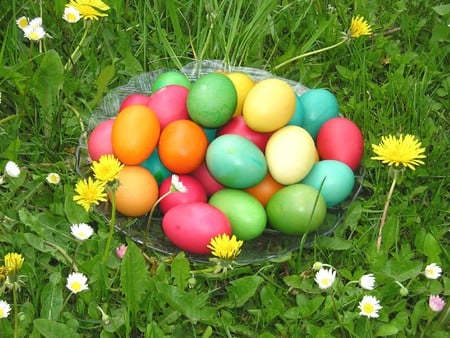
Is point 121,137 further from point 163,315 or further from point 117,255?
point 163,315

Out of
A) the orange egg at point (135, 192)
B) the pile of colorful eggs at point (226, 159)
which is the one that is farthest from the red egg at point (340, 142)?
the orange egg at point (135, 192)

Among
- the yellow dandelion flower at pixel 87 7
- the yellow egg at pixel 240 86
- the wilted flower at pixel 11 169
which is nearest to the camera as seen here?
the wilted flower at pixel 11 169

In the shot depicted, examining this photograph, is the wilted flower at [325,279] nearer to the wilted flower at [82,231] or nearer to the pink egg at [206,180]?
the pink egg at [206,180]

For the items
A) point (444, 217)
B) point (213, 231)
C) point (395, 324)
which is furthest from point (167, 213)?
point (444, 217)

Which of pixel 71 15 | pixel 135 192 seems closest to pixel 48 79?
pixel 71 15

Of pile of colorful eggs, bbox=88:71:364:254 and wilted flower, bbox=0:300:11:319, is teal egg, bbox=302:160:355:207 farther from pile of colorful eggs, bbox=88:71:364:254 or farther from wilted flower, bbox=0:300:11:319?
wilted flower, bbox=0:300:11:319

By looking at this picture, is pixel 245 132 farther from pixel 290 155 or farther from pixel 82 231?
pixel 82 231
